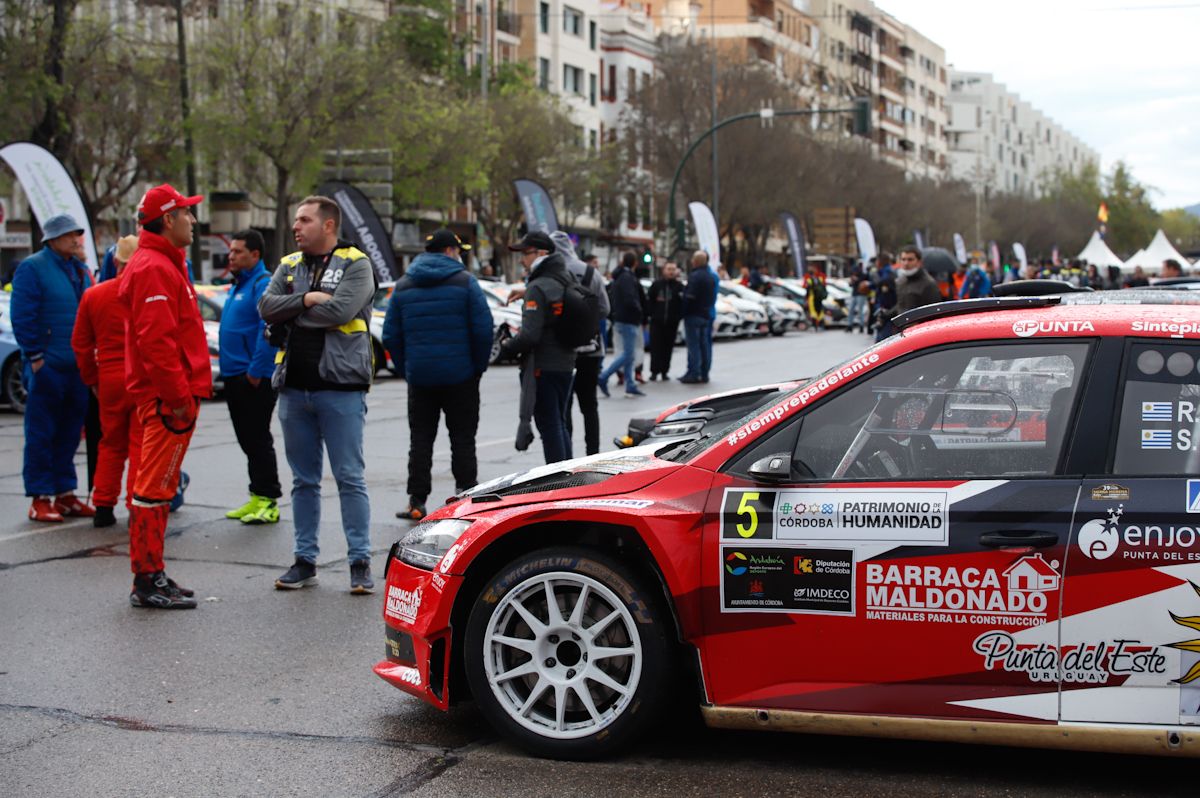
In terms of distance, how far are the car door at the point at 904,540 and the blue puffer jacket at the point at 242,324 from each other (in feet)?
17.9

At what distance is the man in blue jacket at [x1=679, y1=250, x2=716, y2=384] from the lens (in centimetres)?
2098

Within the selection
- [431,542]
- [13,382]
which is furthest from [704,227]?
[431,542]

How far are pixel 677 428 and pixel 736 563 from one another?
16.3 ft

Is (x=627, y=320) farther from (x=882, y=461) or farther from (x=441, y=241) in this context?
(x=882, y=461)

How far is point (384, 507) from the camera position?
10.3 metres

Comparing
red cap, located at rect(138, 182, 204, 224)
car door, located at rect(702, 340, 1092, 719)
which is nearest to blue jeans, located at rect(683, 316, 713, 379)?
red cap, located at rect(138, 182, 204, 224)

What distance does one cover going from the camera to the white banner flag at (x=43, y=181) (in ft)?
66.9

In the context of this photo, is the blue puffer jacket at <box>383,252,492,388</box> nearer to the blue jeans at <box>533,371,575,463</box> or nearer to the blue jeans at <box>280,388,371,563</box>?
the blue jeans at <box>533,371,575,463</box>

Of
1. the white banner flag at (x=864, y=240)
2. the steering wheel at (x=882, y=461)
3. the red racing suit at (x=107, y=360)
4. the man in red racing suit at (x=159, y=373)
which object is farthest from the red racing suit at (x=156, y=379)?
the white banner flag at (x=864, y=240)

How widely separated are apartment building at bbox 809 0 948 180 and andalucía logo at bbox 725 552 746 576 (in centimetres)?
8810

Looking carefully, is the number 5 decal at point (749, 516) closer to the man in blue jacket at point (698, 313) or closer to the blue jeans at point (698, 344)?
the man in blue jacket at point (698, 313)

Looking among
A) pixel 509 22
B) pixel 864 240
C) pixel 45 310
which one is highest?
pixel 509 22

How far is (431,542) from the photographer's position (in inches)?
203

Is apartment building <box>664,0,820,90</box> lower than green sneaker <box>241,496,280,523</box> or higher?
higher
